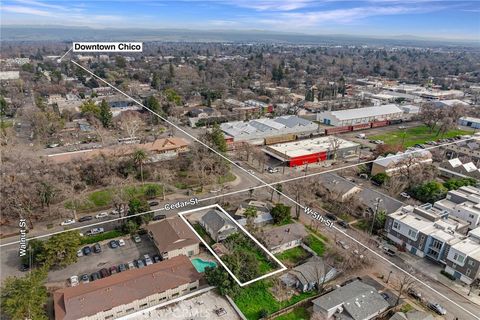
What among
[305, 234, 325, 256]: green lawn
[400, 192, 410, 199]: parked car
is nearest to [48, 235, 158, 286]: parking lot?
[305, 234, 325, 256]: green lawn

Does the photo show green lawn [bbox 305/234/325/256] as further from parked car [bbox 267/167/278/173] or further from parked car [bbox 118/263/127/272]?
parked car [bbox 118/263/127/272]

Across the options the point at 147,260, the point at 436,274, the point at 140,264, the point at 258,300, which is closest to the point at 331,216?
the point at 436,274

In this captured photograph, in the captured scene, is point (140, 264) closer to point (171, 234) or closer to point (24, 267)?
point (171, 234)

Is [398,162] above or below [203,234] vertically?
above

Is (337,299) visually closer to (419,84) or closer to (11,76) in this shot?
(11,76)

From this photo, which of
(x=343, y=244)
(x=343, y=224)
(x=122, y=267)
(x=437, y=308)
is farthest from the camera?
(x=343, y=224)

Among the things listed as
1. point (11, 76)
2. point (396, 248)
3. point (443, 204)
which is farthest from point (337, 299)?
point (11, 76)
